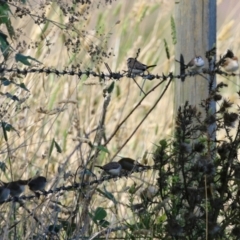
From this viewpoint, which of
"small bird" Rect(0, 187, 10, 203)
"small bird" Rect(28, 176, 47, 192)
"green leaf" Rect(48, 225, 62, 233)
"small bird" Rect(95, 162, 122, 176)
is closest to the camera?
"small bird" Rect(0, 187, 10, 203)

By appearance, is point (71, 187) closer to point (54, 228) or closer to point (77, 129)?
point (54, 228)

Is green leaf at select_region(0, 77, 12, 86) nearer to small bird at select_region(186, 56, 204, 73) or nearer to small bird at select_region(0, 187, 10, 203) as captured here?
small bird at select_region(0, 187, 10, 203)

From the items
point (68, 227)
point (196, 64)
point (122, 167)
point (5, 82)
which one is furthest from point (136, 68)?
point (68, 227)

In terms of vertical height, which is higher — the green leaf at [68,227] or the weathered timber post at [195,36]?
the weathered timber post at [195,36]

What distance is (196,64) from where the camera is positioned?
362cm

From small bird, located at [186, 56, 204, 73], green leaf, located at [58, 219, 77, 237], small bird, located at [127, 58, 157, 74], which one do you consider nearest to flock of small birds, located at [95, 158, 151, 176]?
green leaf, located at [58, 219, 77, 237]

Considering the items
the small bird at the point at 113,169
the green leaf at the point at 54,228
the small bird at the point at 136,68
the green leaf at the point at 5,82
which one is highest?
the small bird at the point at 136,68

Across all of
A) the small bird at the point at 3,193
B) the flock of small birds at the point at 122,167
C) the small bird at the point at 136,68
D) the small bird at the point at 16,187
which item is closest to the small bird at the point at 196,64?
the small bird at the point at 136,68

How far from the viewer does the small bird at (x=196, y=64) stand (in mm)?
3617

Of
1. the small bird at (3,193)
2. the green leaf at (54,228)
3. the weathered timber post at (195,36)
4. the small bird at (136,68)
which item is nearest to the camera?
the small bird at (3,193)

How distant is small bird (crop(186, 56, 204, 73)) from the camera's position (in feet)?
11.9

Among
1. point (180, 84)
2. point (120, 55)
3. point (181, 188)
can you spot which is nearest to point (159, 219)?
point (181, 188)

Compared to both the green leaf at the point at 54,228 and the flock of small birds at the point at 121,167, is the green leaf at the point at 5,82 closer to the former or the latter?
the flock of small birds at the point at 121,167

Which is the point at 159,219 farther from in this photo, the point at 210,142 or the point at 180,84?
the point at 180,84
